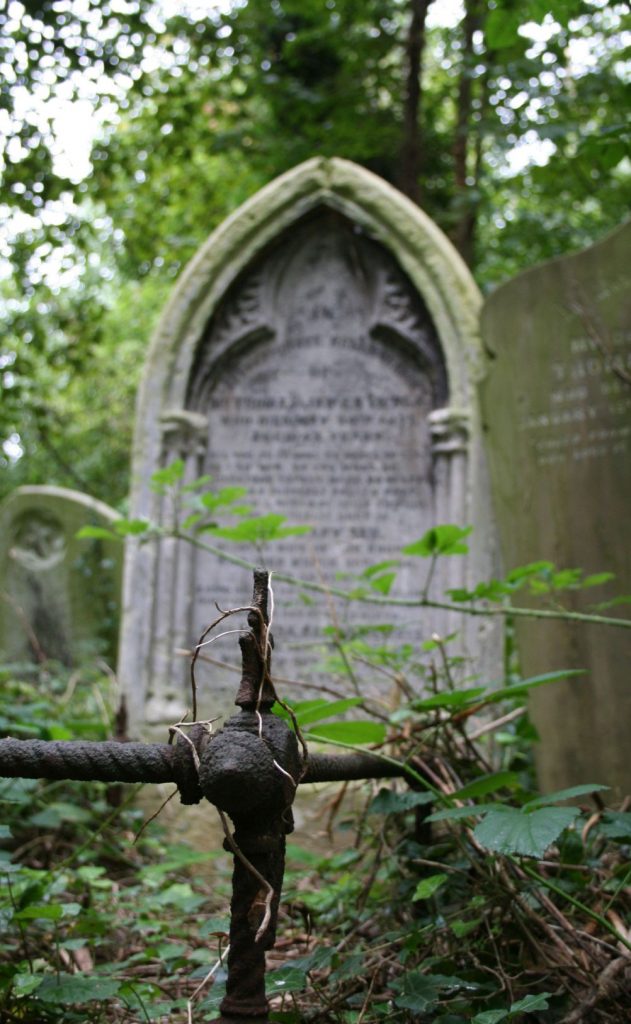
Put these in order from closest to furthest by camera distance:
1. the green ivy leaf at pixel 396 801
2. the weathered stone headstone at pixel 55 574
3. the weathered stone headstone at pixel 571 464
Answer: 1. the green ivy leaf at pixel 396 801
2. the weathered stone headstone at pixel 571 464
3. the weathered stone headstone at pixel 55 574

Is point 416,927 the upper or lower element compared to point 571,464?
lower

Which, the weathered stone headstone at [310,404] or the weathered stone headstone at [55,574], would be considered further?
the weathered stone headstone at [55,574]

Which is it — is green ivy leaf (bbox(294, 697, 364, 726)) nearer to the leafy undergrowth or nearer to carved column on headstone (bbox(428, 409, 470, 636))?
the leafy undergrowth

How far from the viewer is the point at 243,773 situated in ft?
3.58

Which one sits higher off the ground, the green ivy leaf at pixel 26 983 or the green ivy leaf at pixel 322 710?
the green ivy leaf at pixel 322 710

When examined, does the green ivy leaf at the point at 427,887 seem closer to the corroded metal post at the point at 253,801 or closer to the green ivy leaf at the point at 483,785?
the green ivy leaf at the point at 483,785

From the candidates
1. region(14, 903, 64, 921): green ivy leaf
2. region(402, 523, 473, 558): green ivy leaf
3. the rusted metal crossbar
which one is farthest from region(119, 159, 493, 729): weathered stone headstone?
the rusted metal crossbar

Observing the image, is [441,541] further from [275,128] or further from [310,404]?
[275,128]

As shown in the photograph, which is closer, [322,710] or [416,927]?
[322,710]

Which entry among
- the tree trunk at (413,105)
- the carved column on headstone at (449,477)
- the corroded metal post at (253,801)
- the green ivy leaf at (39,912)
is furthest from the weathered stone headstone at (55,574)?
the corroded metal post at (253,801)

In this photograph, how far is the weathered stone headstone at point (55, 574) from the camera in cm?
631

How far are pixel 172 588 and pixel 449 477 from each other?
4.09 feet

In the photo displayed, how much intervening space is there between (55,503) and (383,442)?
3.09 meters

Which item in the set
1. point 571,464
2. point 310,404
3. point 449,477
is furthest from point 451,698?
point 310,404
